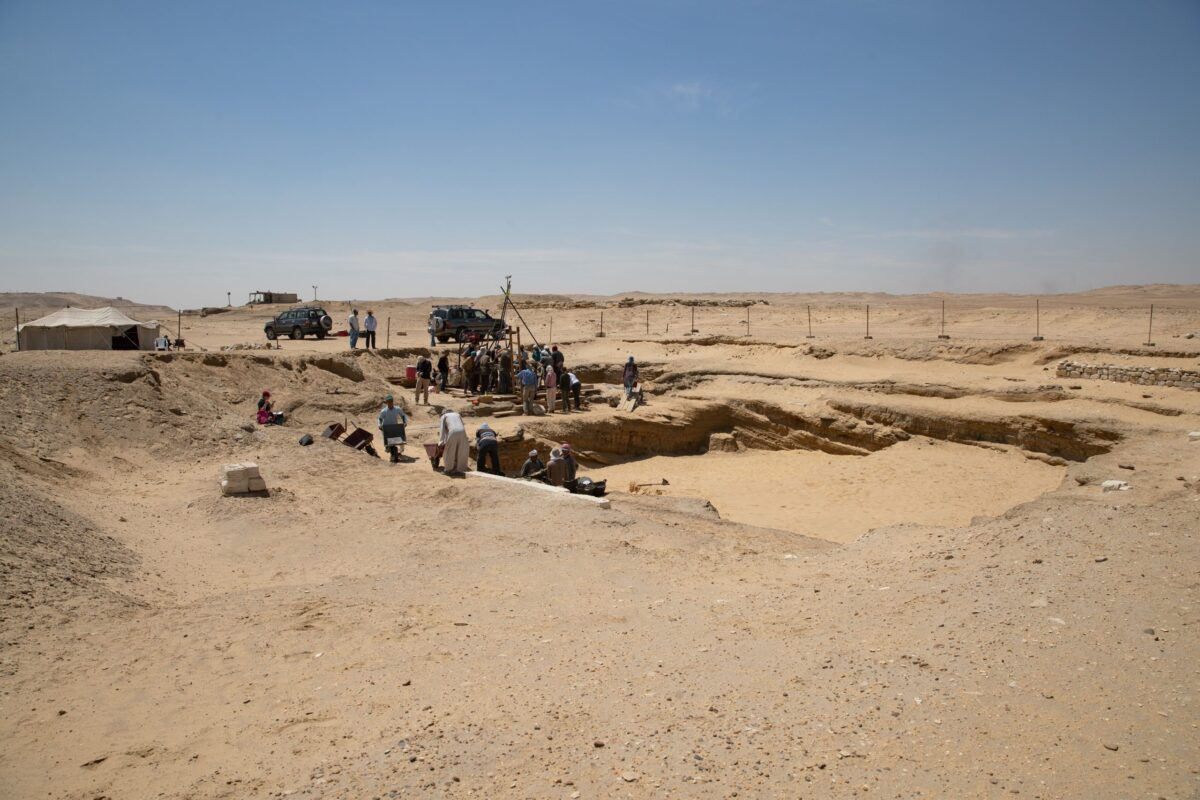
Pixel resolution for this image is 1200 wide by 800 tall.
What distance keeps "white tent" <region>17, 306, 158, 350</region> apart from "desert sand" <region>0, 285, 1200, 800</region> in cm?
357

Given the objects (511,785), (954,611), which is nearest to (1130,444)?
(954,611)

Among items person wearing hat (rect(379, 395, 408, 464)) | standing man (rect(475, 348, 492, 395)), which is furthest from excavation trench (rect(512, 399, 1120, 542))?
person wearing hat (rect(379, 395, 408, 464))

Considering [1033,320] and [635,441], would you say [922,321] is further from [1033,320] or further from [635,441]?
[635,441]

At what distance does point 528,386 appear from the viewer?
18578 mm

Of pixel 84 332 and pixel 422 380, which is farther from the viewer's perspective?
pixel 422 380

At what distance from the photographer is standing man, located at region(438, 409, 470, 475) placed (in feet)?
38.0

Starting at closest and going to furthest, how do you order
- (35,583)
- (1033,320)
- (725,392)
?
(35,583) < (725,392) < (1033,320)

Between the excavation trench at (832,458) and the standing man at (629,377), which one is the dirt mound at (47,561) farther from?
the standing man at (629,377)

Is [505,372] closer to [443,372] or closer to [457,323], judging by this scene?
[443,372]

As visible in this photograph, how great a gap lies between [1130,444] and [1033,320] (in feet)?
61.3

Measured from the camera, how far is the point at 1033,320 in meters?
29.0

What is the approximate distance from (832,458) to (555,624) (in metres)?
12.2

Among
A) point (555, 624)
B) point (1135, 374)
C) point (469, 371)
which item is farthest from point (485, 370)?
point (1135, 374)

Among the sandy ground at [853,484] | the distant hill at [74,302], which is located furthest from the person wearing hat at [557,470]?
the distant hill at [74,302]
